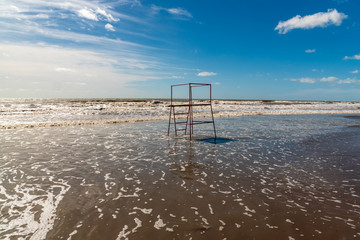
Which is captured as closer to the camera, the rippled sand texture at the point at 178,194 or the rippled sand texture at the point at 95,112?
the rippled sand texture at the point at 178,194

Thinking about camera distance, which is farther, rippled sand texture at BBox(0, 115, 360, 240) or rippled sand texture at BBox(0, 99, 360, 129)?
rippled sand texture at BBox(0, 99, 360, 129)

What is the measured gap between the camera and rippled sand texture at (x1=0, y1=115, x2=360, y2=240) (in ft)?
13.4

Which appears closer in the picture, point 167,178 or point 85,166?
point 167,178

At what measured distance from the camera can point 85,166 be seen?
25.6 feet

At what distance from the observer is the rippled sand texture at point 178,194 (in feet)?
13.4

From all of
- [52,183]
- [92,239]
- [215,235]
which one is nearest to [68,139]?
[52,183]

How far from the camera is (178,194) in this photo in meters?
5.57

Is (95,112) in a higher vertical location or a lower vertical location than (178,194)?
higher

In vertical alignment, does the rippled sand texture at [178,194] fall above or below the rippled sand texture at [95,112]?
below

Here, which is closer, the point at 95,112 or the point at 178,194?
the point at 178,194

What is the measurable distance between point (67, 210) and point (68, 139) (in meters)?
8.92

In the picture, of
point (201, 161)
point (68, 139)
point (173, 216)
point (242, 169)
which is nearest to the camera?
point (173, 216)

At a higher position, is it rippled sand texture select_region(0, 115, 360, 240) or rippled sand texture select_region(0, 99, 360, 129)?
rippled sand texture select_region(0, 99, 360, 129)

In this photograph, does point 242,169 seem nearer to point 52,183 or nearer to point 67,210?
point 67,210
